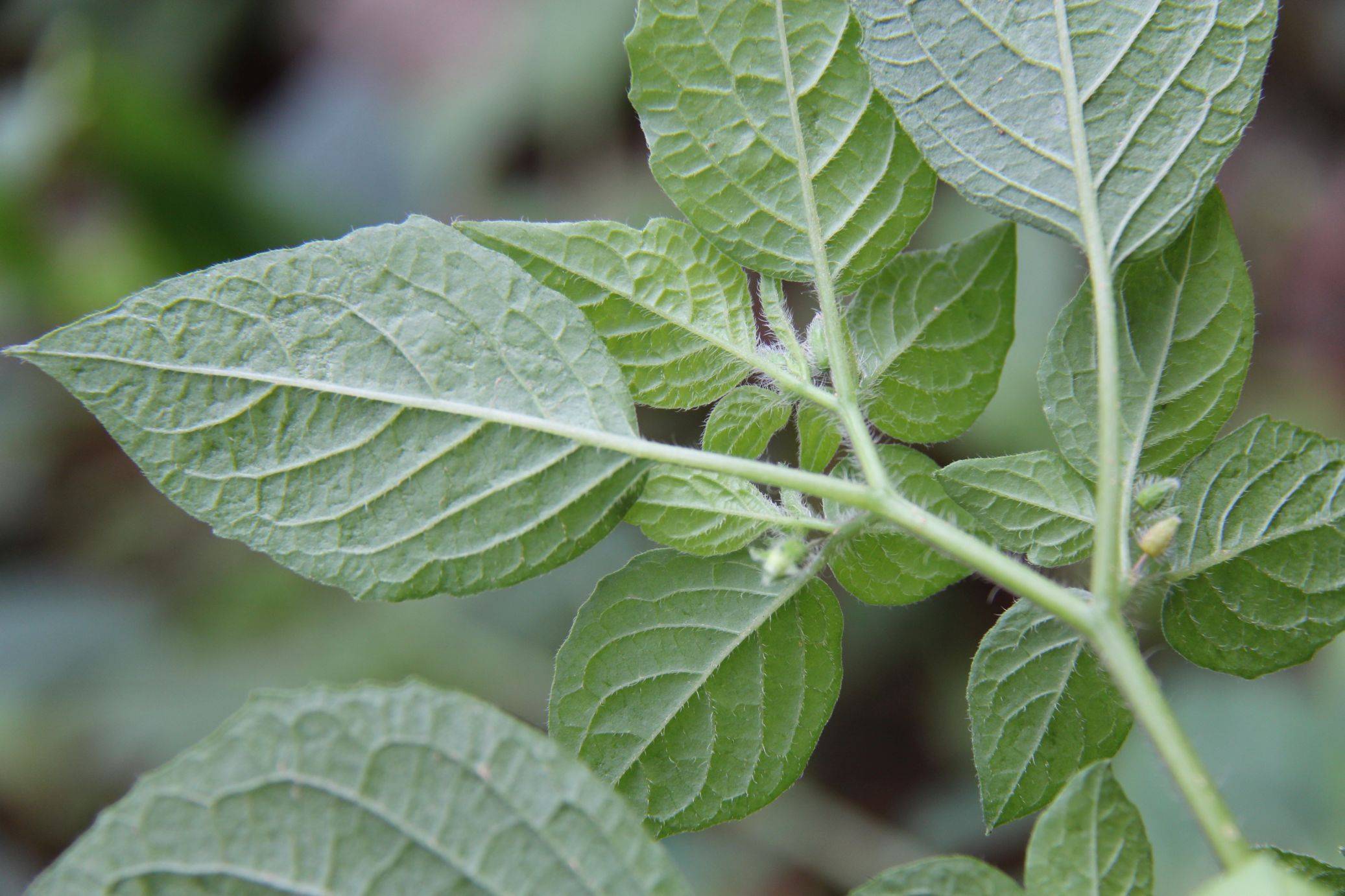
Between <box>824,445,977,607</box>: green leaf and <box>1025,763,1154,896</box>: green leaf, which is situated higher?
<box>824,445,977,607</box>: green leaf

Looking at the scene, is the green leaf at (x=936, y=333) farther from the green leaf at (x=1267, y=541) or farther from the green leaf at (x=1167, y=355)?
the green leaf at (x=1267, y=541)

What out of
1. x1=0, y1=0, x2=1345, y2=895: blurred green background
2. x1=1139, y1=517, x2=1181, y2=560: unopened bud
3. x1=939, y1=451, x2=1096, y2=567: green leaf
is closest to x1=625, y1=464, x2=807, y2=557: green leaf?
x1=939, y1=451, x2=1096, y2=567: green leaf

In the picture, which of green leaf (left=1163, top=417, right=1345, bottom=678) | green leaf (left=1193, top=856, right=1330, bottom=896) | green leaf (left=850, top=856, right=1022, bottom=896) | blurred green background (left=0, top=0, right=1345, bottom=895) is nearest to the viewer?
green leaf (left=1193, top=856, right=1330, bottom=896)

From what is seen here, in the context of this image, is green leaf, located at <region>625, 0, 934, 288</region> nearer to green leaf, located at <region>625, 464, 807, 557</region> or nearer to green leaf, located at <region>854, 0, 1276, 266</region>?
green leaf, located at <region>854, 0, 1276, 266</region>

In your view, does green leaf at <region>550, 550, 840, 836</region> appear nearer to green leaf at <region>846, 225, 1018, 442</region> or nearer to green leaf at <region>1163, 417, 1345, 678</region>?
green leaf at <region>846, 225, 1018, 442</region>

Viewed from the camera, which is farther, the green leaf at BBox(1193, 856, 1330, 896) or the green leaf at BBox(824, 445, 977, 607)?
the green leaf at BBox(824, 445, 977, 607)

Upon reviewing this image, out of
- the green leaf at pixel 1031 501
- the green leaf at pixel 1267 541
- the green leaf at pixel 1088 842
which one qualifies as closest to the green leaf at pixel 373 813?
the green leaf at pixel 1088 842

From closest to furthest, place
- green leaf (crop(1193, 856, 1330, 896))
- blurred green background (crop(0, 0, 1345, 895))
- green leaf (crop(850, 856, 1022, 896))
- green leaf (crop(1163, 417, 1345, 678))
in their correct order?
green leaf (crop(1193, 856, 1330, 896)), green leaf (crop(850, 856, 1022, 896)), green leaf (crop(1163, 417, 1345, 678)), blurred green background (crop(0, 0, 1345, 895))
